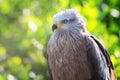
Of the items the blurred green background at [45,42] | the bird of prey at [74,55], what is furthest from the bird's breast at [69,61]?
the blurred green background at [45,42]

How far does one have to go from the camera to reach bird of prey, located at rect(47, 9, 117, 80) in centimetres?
860

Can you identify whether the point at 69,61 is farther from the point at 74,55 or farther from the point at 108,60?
the point at 108,60

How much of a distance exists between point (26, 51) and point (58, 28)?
313 cm

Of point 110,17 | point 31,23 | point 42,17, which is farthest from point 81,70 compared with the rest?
point 42,17

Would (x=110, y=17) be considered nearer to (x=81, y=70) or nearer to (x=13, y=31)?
(x=81, y=70)

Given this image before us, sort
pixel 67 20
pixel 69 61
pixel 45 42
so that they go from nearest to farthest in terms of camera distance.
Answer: pixel 69 61
pixel 67 20
pixel 45 42

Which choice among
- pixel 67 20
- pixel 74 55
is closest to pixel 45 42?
pixel 67 20

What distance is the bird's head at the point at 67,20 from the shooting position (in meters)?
8.57

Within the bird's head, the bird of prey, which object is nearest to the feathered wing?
the bird of prey

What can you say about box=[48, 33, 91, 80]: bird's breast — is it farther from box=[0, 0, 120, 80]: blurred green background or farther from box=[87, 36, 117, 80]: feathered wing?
box=[0, 0, 120, 80]: blurred green background

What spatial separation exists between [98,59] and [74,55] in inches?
12.4

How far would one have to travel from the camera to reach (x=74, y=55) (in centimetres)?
862

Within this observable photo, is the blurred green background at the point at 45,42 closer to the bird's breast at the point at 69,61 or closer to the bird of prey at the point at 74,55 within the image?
the bird of prey at the point at 74,55

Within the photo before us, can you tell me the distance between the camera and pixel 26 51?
464 inches
